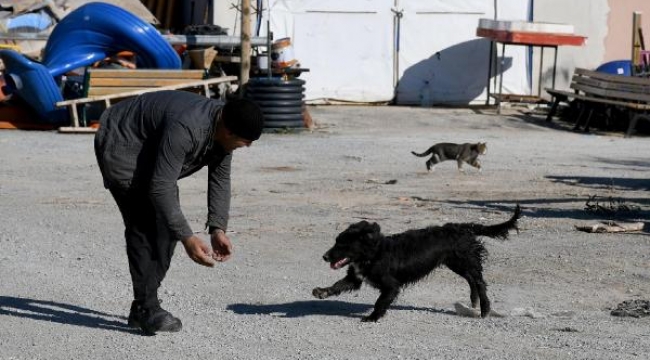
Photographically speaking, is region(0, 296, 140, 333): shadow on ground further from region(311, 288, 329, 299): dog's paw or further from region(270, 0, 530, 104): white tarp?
region(270, 0, 530, 104): white tarp

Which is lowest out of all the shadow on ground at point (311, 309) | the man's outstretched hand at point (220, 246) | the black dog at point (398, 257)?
the shadow on ground at point (311, 309)

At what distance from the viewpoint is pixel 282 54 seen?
23.7 metres

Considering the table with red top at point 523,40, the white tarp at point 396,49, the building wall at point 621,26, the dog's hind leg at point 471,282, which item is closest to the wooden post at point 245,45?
the white tarp at point 396,49

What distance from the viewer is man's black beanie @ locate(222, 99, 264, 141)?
245 inches

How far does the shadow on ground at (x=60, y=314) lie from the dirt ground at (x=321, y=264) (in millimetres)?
13

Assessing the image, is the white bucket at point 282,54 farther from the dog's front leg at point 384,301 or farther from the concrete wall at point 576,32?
the dog's front leg at point 384,301

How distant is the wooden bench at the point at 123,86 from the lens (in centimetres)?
2002

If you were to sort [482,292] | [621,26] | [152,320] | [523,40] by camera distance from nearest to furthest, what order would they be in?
[152,320]
[482,292]
[523,40]
[621,26]

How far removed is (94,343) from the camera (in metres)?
6.79

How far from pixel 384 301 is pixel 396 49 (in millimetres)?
19453

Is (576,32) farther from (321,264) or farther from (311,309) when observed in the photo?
(311,309)

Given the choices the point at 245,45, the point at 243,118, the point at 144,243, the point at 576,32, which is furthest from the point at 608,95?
the point at 243,118

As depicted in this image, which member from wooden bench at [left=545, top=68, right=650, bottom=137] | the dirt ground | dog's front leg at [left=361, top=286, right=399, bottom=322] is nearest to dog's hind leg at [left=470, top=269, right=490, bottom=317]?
the dirt ground

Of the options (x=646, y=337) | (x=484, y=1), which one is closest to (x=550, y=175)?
(x=646, y=337)
